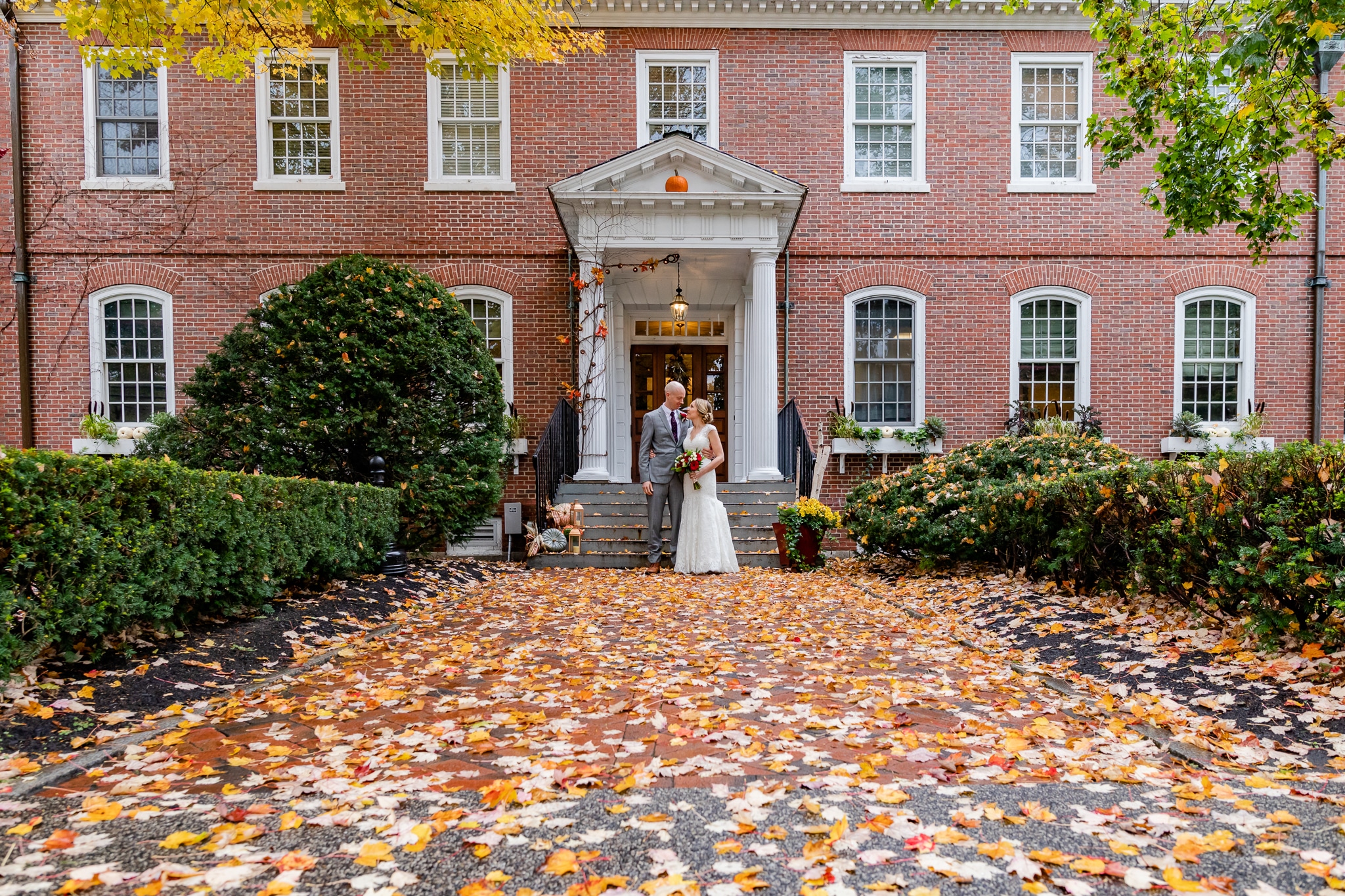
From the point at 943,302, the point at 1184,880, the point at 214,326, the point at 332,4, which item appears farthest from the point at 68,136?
the point at 1184,880

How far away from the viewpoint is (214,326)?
12.6m

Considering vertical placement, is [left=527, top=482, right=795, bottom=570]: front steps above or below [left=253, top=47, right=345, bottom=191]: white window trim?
below

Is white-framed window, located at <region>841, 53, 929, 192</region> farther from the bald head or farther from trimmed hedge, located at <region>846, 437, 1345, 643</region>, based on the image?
trimmed hedge, located at <region>846, 437, 1345, 643</region>

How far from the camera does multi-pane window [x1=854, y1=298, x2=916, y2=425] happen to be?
1308 centimetres

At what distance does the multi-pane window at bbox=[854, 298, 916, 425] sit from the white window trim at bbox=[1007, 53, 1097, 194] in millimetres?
2694

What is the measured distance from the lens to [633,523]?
35.0ft

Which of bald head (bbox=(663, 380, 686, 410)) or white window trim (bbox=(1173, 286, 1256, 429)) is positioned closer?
bald head (bbox=(663, 380, 686, 410))

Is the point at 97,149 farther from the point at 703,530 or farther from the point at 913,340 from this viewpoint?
the point at 913,340

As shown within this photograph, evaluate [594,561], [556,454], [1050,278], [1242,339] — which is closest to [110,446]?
[556,454]

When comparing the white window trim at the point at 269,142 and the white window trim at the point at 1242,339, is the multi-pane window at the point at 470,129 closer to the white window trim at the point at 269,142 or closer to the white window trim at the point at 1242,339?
the white window trim at the point at 269,142

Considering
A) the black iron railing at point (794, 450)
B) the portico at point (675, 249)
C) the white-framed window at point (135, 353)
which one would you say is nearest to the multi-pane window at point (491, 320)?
the portico at point (675, 249)

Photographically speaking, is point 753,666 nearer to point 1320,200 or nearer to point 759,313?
point 759,313

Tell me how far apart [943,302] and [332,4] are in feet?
31.4

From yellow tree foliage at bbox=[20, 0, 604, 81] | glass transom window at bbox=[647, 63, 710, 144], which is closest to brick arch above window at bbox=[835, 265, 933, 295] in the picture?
glass transom window at bbox=[647, 63, 710, 144]
